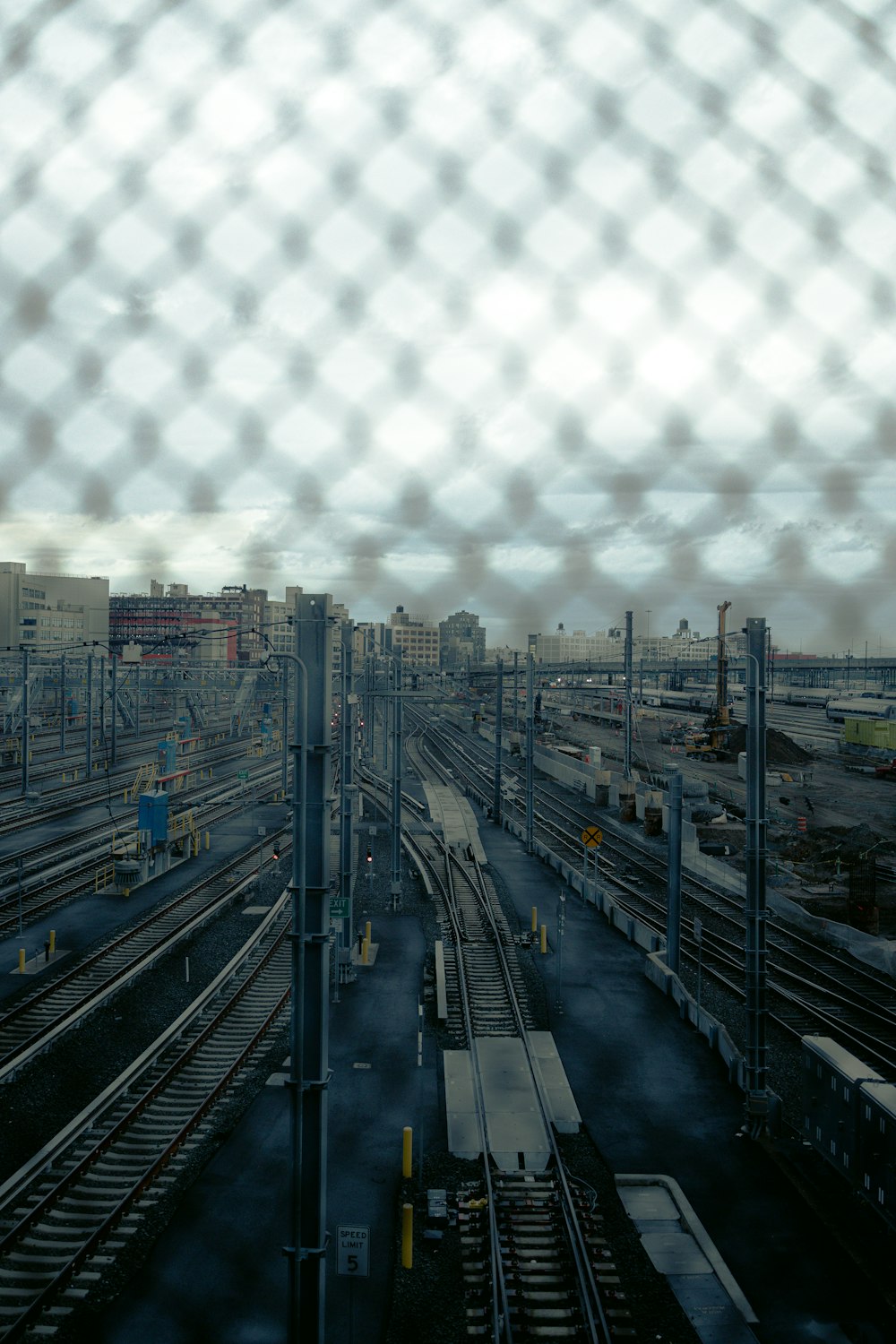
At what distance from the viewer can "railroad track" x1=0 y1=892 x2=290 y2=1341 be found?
19.0 ft

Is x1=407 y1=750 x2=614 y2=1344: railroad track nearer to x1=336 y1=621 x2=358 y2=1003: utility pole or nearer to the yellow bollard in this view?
the yellow bollard

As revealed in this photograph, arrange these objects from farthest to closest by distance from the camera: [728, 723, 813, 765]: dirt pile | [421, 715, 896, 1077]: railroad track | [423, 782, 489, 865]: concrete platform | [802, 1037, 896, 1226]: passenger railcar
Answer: [728, 723, 813, 765]: dirt pile → [423, 782, 489, 865]: concrete platform → [421, 715, 896, 1077]: railroad track → [802, 1037, 896, 1226]: passenger railcar

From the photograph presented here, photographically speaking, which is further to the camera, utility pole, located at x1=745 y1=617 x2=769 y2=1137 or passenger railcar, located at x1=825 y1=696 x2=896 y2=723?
passenger railcar, located at x1=825 y1=696 x2=896 y2=723

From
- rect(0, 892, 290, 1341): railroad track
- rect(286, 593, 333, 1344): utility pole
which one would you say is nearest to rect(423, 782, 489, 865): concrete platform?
rect(0, 892, 290, 1341): railroad track

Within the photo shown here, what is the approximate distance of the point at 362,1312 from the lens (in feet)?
18.4

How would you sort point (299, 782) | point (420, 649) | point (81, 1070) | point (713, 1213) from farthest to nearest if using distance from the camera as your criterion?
point (420, 649) → point (81, 1070) → point (713, 1213) → point (299, 782)

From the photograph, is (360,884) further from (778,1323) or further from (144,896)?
(778,1323)

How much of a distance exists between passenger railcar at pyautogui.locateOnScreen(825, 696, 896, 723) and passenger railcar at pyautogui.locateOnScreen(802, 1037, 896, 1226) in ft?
137

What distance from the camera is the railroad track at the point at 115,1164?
5.80 meters

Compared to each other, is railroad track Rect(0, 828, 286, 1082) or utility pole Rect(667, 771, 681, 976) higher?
utility pole Rect(667, 771, 681, 976)

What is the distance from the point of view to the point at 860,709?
49.5 meters

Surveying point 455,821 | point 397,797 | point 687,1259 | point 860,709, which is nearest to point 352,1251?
point 687,1259

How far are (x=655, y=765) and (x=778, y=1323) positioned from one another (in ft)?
114

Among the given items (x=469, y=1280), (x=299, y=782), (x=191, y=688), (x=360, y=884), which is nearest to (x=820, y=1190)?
(x=469, y=1280)
